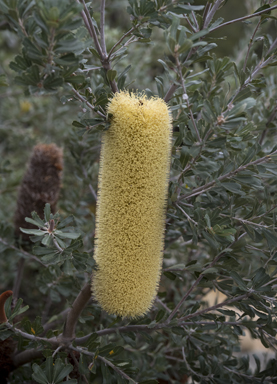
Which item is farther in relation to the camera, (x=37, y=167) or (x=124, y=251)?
(x=37, y=167)

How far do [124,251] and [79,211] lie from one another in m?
0.71

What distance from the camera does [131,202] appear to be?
28.1 inches

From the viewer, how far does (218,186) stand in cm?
80

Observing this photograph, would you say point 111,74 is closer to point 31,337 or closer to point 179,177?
point 179,177

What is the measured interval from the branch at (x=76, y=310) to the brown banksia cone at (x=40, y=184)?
446mm

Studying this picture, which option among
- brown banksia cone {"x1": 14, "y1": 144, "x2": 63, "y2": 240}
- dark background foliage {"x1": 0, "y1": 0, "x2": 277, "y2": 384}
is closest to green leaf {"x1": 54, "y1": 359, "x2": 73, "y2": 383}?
dark background foliage {"x1": 0, "y1": 0, "x2": 277, "y2": 384}

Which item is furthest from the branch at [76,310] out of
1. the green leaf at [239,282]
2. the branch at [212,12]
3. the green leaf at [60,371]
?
the branch at [212,12]

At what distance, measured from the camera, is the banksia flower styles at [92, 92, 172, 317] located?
0.68m

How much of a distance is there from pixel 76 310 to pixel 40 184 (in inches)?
21.3

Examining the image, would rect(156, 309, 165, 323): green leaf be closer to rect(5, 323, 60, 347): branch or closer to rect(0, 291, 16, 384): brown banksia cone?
rect(5, 323, 60, 347): branch

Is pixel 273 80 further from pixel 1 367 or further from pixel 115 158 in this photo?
pixel 1 367

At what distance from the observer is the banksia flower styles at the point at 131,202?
2.24 feet

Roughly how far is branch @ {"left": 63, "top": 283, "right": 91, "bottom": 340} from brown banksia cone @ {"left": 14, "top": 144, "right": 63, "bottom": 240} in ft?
1.46

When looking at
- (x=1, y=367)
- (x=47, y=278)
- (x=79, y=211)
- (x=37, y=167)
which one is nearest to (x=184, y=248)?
(x=79, y=211)
